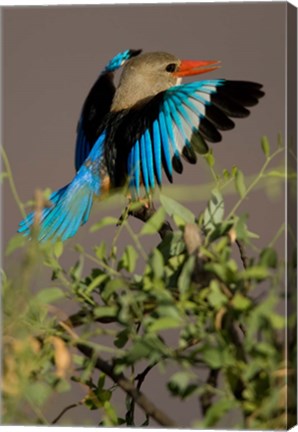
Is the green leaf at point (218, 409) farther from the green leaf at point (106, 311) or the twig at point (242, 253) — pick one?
the twig at point (242, 253)

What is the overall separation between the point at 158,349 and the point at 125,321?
0.05 meters

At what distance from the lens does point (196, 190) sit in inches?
60.2

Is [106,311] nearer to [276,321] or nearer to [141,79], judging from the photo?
[276,321]

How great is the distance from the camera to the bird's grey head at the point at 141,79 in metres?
2.42

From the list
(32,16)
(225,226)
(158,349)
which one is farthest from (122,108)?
(158,349)

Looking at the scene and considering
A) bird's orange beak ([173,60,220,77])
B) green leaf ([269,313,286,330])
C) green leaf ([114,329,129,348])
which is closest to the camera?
green leaf ([269,313,286,330])

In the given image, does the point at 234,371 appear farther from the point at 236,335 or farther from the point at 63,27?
the point at 63,27

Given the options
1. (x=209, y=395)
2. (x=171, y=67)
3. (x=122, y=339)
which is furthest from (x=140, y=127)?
(x=209, y=395)

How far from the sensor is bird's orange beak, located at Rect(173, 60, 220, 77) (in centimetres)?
196

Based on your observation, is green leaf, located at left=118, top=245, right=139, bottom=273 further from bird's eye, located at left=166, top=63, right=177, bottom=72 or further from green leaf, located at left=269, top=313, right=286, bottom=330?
bird's eye, located at left=166, top=63, right=177, bottom=72

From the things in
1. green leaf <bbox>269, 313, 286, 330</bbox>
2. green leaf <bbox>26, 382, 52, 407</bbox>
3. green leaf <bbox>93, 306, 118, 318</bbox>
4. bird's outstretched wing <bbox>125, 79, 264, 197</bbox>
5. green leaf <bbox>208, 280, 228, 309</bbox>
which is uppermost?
bird's outstretched wing <bbox>125, 79, 264, 197</bbox>

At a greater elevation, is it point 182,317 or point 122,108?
point 122,108

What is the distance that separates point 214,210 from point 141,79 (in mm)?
1107

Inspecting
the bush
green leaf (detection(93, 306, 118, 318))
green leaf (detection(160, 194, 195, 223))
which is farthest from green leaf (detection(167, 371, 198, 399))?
green leaf (detection(160, 194, 195, 223))
